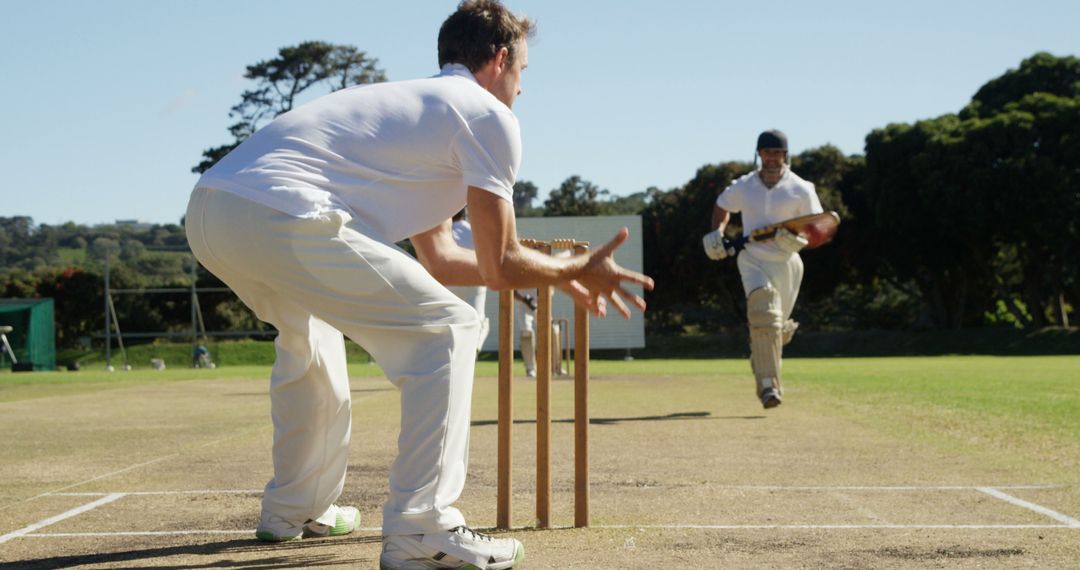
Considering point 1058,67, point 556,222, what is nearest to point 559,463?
point 556,222

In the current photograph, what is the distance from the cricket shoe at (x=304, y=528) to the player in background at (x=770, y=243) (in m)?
6.68

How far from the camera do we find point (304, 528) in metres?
4.89

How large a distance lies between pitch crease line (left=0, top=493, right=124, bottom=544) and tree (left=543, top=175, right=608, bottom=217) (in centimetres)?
5594

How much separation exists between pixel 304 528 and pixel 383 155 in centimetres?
161

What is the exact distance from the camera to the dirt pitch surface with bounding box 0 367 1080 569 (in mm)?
4449

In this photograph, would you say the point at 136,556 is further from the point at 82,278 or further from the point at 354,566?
the point at 82,278

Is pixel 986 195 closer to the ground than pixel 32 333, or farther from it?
farther from it

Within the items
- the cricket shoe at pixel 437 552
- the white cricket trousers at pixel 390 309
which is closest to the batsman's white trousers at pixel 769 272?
the white cricket trousers at pixel 390 309

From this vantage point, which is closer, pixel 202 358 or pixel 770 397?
pixel 770 397

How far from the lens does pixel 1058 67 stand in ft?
164

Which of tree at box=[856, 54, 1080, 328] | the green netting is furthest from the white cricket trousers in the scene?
tree at box=[856, 54, 1080, 328]

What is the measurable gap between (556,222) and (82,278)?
25.4 m

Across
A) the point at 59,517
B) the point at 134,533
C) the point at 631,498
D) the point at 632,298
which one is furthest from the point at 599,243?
the point at 632,298

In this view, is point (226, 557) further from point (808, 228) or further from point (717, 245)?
point (808, 228)
